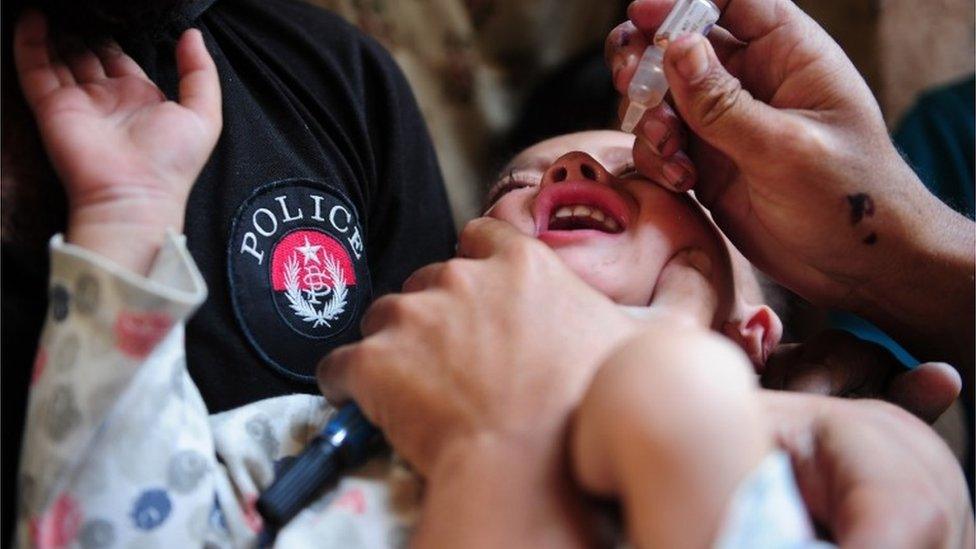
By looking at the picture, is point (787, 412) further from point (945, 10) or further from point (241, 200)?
point (945, 10)

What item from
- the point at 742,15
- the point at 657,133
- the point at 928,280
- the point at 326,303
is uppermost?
the point at 742,15

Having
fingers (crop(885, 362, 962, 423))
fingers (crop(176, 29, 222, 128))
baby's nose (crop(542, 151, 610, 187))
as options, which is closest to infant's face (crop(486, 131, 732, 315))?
baby's nose (crop(542, 151, 610, 187))

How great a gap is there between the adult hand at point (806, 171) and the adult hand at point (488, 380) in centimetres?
24

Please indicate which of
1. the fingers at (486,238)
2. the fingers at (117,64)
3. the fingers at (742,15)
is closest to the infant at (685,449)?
the fingers at (486,238)

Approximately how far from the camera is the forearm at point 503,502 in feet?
2.32

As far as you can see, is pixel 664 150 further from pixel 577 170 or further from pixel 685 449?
pixel 685 449

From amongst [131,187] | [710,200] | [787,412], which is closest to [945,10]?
[710,200]

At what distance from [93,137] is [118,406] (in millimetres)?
235

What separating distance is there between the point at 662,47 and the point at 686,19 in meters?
0.04

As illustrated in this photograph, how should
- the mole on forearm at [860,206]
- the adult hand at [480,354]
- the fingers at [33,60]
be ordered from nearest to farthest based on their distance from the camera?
1. the adult hand at [480,354]
2. the fingers at [33,60]
3. the mole on forearm at [860,206]

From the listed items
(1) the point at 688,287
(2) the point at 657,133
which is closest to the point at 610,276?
(1) the point at 688,287

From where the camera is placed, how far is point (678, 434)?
2.07ft

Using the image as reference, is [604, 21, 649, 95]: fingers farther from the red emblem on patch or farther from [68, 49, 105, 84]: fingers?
[68, 49, 105, 84]: fingers

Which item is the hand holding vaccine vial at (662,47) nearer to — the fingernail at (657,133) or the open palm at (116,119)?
the fingernail at (657,133)
